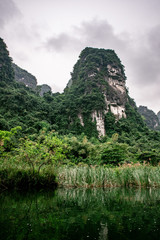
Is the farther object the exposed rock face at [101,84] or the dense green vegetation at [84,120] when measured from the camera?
the exposed rock face at [101,84]

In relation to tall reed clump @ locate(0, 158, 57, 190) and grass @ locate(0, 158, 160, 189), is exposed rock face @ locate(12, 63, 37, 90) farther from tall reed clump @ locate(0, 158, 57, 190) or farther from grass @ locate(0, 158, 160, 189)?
tall reed clump @ locate(0, 158, 57, 190)

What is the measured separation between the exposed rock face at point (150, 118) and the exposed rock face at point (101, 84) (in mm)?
36659

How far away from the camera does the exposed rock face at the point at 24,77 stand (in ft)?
269

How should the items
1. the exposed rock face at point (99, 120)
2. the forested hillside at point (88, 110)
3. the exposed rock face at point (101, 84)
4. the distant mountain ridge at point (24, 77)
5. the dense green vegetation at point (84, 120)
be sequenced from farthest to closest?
the distant mountain ridge at point (24, 77) → the exposed rock face at point (101, 84) → the exposed rock face at point (99, 120) → the forested hillside at point (88, 110) → the dense green vegetation at point (84, 120)

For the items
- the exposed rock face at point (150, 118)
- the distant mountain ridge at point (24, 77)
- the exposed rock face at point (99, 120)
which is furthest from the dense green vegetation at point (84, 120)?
the exposed rock face at point (150, 118)

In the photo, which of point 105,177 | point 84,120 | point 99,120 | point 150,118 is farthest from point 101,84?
point 150,118

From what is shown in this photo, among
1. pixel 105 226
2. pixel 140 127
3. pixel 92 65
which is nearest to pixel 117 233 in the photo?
pixel 105 226

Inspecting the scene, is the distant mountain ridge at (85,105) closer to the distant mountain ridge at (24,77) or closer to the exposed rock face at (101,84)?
the exposed rock face at (101,84)

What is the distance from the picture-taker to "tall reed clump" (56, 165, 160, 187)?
704 cm

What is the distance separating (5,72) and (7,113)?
2234 cm

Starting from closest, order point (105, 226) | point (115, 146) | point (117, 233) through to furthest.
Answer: point (117, 233) → point (105, 226) → point (115, 146)

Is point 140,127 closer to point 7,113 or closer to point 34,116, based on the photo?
point 34,116

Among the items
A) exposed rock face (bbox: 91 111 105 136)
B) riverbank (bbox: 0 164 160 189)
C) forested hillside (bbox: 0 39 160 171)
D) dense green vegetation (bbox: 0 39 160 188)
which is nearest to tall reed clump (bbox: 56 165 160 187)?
riverbank (bbox: 0 164 160 189)

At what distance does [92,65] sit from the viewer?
51688 mm
